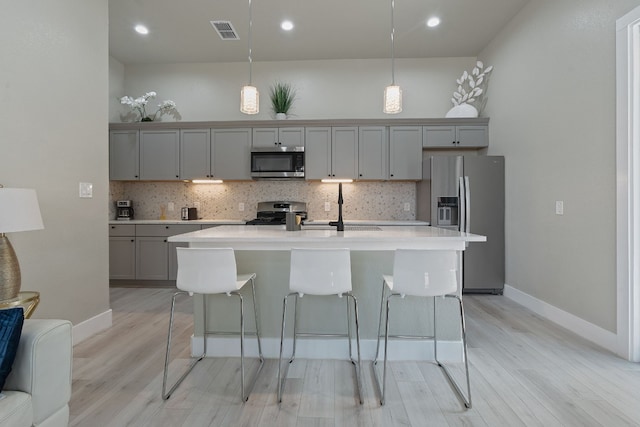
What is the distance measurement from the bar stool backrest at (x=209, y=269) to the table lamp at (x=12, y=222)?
0.86 metres

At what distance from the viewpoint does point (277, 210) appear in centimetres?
478

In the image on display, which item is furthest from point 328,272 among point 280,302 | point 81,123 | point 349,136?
point 349,136

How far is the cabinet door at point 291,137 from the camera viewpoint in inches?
184

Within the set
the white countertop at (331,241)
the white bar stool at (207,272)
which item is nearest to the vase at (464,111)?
the white countertop at (331,241)

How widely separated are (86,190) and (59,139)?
47cm

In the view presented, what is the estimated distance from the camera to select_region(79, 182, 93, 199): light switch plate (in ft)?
9.22

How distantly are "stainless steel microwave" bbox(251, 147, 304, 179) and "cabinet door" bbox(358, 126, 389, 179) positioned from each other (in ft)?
2.81

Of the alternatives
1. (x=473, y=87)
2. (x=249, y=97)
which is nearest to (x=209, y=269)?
(x=249, y=97)

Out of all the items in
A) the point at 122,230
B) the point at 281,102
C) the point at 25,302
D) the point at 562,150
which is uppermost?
the point at 281,102

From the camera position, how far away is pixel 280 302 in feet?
8.07

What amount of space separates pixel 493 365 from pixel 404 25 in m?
3.79

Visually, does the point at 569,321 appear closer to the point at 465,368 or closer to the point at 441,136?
the point at 465,368

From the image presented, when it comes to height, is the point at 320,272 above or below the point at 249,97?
below

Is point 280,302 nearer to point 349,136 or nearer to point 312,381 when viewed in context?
point 312,381
